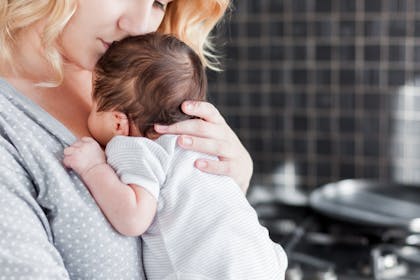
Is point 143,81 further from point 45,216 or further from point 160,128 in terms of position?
point 45,216

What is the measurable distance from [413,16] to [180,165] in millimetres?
1657

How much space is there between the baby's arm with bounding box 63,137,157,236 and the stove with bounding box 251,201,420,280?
1133 mm

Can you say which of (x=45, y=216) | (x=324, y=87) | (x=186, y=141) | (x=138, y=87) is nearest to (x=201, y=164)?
(x=186, y=141)

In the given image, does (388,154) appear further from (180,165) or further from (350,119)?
(180,165)

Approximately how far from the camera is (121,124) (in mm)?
1092

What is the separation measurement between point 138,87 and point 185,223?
0.67 ft

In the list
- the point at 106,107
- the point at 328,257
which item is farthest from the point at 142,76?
the point at 328,257

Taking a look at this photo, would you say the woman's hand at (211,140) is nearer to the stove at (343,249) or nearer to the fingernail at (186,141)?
the fingernail at (186,141)

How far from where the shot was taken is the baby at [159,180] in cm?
100

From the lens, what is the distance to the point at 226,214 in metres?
1.05

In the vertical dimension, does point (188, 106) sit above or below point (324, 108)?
above

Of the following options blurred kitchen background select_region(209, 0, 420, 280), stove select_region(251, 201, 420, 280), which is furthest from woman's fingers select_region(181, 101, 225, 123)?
blurred kitchen background select_region(209, 0, 420, 280)

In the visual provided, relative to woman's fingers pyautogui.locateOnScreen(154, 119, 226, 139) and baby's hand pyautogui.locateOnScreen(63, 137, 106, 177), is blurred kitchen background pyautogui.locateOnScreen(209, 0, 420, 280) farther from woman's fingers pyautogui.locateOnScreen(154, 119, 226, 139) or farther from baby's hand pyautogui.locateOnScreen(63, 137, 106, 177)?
baby's hand pyautogui.locateOnScreen(63, 137, 106, 177)

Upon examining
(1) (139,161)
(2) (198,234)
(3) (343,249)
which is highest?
(1) (139,161)
